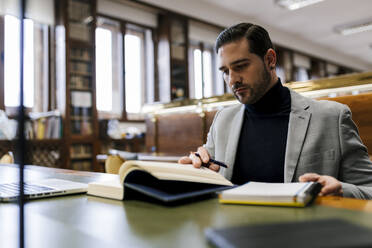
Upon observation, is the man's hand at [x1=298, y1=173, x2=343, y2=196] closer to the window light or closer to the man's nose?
the man's nose

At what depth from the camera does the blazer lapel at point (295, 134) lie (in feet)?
4.28

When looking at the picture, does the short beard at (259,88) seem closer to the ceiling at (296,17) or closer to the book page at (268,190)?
the book page at (268,190)

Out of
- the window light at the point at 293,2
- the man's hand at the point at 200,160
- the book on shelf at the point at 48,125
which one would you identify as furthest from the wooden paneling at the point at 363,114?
the window light at the point at 293,2

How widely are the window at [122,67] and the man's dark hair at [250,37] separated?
484 cm

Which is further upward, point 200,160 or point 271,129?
point 271,129

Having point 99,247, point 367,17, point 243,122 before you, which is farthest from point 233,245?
point 367,17

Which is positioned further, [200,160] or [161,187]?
[200,160]

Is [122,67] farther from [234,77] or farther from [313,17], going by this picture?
[234,77]

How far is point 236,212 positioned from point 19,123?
489 millimetres

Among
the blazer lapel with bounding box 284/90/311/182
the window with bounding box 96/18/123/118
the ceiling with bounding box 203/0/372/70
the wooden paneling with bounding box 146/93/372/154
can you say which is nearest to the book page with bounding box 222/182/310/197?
the blazer lapel with bounding box 284/90/311/182

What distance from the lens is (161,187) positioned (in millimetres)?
846

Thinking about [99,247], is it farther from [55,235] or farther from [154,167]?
[154,167]

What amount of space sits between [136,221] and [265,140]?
0.95 meters

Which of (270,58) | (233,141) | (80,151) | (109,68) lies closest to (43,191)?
(233,141)
